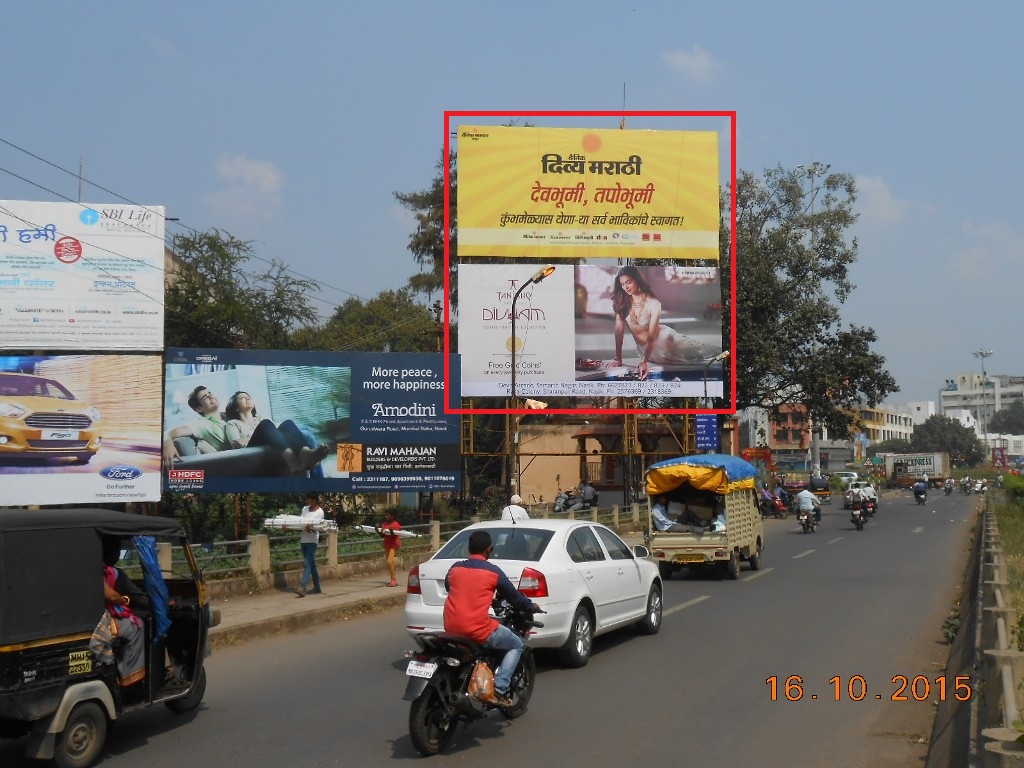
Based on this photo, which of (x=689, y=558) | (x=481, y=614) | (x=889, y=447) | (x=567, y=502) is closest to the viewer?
(x=481, y=614)

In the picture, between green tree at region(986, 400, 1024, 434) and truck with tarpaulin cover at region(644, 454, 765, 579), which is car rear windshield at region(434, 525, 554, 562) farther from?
green tree at region(986, 400, 1024, 434)

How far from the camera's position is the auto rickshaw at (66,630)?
627 cm

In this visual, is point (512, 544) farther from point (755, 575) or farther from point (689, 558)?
point (755, 575)

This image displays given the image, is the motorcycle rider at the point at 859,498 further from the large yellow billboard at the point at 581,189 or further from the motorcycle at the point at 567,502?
the large yellow billboard at the point at 581,189

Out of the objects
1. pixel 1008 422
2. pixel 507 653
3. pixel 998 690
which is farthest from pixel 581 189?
pixel 1008 422

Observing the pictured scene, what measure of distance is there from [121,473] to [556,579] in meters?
19.0

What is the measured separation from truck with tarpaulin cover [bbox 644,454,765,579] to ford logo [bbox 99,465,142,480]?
13.2m

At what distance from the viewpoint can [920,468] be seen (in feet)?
280

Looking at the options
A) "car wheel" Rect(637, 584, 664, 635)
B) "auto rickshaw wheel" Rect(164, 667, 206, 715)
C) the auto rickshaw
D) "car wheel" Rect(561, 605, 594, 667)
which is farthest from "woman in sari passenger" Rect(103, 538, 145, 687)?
"car wheel" Rect(637, 584, 664, 635)

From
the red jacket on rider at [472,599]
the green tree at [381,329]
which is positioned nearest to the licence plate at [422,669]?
the red jacket on rider at [472,599]

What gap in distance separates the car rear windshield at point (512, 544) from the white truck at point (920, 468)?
79701 mm

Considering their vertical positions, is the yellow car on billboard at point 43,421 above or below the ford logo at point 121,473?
above

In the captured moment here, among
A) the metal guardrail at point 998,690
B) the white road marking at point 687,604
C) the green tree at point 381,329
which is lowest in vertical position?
the white road marking at point 687,604

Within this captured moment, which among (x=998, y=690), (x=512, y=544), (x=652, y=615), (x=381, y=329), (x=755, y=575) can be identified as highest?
(x=381, y=329)
